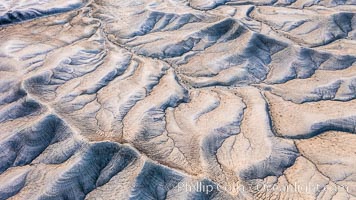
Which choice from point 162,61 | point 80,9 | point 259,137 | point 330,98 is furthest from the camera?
point 80,9

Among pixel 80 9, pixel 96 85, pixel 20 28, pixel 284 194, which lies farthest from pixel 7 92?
pixel 284 194

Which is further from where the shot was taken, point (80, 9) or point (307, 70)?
point (80, 9)

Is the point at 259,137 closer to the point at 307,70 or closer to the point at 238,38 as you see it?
the point at 307,70

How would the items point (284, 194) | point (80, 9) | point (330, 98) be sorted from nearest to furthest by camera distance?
point (284, 194) < point (330, 98) < point (80, 9)

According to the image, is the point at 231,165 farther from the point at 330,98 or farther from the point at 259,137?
the point at 330,98

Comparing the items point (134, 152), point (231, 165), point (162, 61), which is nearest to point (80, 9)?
point (162, 61)

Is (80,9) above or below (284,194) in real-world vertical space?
above
